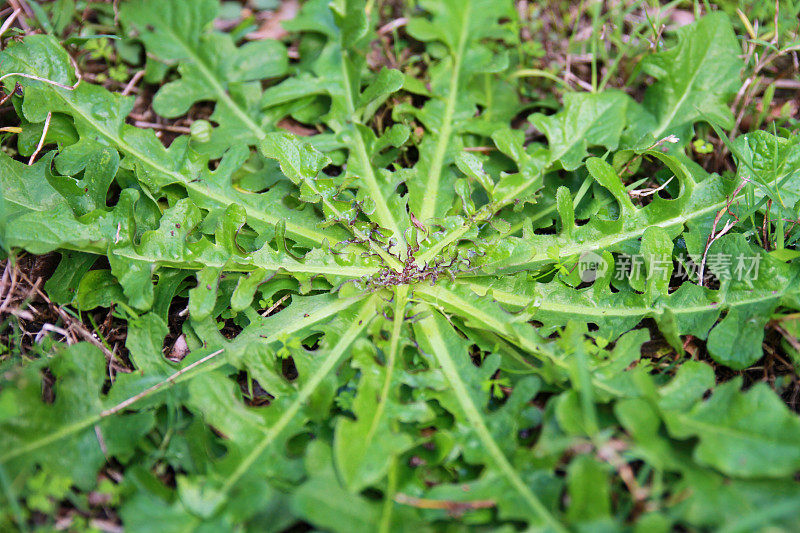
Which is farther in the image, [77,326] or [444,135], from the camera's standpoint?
[444,135]

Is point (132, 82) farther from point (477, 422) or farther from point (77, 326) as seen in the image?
point (477, 422)

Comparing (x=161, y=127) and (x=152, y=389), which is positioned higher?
(x=161, y=127)

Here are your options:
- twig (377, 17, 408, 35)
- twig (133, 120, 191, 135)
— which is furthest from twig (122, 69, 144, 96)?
twig (377, 17, 408, 35)

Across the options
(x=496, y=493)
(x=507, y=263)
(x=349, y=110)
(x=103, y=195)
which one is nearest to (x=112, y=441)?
(x=103, y=195)

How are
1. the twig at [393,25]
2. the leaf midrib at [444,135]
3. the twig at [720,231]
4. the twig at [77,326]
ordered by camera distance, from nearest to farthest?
the twig at [77,326], the twig at [720,231], the leaf midrib at [444,135], the twig at [393,25]

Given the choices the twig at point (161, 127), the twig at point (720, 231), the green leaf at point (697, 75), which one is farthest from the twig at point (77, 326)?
the green leaf at point (697, 75)

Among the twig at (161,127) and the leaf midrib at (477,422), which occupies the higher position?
the twig at (161,127)

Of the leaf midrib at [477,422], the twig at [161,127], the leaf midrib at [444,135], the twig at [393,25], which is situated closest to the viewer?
the leaf midrib at [477,422]

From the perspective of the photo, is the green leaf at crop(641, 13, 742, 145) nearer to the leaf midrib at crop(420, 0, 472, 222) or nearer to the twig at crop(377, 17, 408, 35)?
the leaf midrib at crop(420, 0, 472, 222)

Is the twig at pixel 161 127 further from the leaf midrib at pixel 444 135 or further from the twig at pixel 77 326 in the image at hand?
the leaf midrib at pixel 444 135

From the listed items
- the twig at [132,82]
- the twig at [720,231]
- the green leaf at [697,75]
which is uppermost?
the green leaf at [697,75]

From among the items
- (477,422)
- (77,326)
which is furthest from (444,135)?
(77,326)
